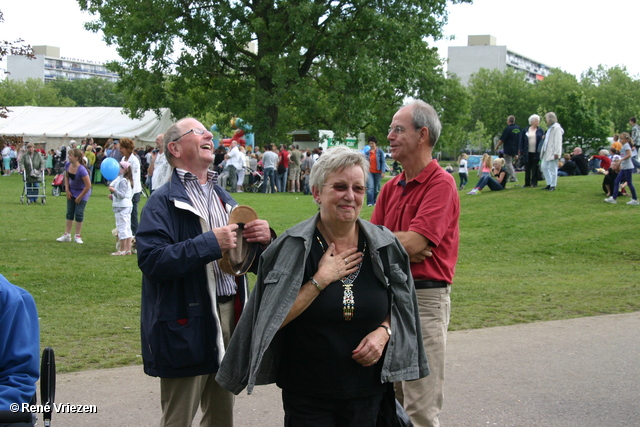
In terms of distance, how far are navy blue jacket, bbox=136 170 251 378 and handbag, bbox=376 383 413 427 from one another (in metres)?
0.89

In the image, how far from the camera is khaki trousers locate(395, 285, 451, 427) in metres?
3.79

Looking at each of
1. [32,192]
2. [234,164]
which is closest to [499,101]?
[234,164]

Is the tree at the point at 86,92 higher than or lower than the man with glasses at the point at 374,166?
higher

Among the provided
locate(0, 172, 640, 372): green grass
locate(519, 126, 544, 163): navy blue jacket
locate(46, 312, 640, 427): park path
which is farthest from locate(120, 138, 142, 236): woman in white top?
locate(519, 126, 544, 163): navy blue jacket

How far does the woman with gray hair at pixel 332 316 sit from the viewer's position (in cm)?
307

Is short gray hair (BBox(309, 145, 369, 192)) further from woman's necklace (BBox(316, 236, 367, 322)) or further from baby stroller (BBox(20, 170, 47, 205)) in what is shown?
baby stroller (BBox(20, 170, 47, 205))

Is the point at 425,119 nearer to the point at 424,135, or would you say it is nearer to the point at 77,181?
the point at 424,135

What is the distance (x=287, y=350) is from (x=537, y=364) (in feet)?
12.2

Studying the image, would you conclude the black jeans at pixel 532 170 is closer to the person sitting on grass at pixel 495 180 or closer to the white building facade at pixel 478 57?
the person sitting on grass at pixel 495 180

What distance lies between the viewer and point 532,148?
18.6 metres

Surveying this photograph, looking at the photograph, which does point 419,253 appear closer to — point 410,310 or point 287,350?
point 410,310

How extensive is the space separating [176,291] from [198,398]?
2.02 ft

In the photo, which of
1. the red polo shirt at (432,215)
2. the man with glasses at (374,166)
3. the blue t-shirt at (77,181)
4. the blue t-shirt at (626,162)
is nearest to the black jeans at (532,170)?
the blue t-shirt at (626,162)

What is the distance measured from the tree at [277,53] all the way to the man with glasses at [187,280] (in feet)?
92.4
